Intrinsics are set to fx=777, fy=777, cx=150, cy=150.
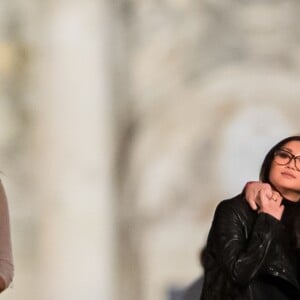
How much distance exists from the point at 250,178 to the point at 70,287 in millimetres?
317

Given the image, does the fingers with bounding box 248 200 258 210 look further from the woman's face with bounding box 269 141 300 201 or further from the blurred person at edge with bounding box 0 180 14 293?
the blurred person at edge with bounding box 0 180 14 293

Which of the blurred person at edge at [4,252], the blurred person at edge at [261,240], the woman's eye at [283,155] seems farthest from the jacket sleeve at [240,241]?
the blurred person at edge at [4,252]

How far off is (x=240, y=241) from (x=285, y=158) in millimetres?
139

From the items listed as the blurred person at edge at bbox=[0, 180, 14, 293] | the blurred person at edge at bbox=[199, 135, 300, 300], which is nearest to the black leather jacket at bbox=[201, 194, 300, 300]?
the blurred person at edge at bbox=[199, 135, 300, 300]

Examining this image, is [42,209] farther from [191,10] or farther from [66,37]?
[191,10]

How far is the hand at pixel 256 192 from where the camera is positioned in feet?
3.38

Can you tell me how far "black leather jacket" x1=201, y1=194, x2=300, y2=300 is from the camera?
0.98m

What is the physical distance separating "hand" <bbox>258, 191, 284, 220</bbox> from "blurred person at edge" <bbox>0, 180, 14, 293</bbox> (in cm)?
33

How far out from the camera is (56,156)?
1170 mm

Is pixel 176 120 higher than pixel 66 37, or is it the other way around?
pixel 66 37

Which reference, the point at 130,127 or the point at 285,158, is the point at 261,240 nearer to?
the point at 285,158

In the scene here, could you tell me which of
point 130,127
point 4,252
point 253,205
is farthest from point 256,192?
point 4,252

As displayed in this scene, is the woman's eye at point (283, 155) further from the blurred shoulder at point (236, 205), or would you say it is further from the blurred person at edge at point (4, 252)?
the blurred person at edge at point (4, 252)

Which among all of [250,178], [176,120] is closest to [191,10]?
[176,120]
